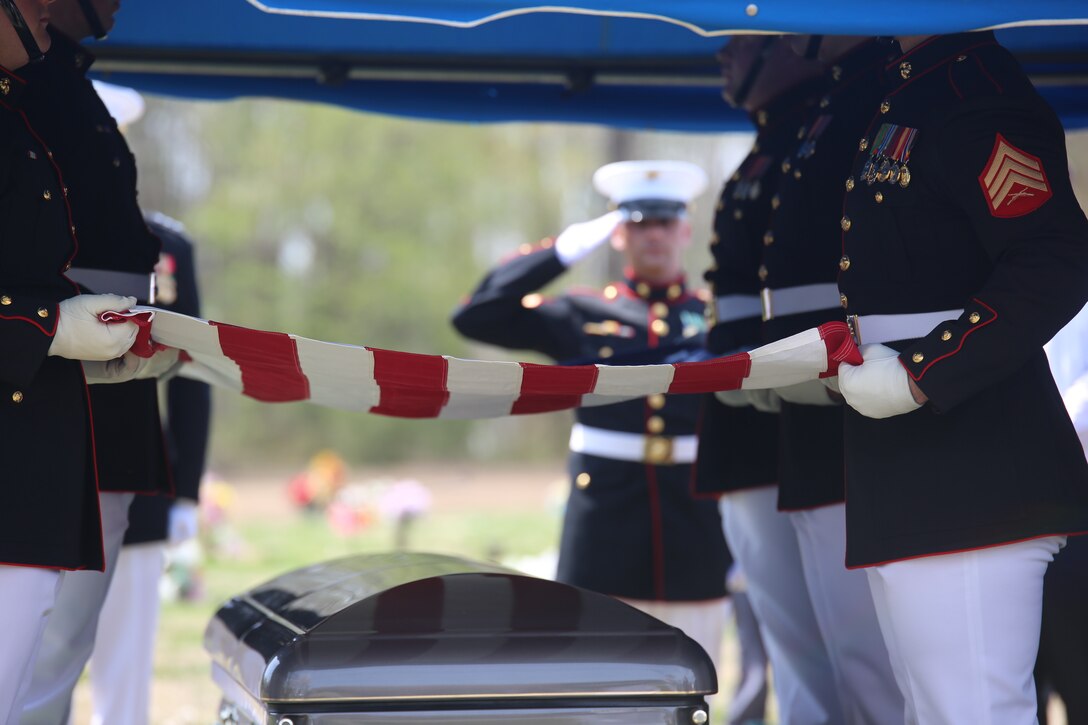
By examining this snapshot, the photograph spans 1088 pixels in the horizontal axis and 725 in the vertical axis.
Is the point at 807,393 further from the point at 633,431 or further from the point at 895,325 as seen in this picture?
the point at 633,431

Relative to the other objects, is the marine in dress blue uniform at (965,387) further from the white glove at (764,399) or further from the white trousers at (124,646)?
the white trousers at (124,646)

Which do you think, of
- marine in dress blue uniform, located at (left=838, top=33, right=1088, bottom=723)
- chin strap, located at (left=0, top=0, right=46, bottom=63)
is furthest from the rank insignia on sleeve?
chin strap, located at (left=0, top=0, right=46, bottom=63)

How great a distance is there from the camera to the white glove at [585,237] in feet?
12.1

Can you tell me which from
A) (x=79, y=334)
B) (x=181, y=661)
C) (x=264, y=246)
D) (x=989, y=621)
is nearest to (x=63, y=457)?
(x=79, y=334)

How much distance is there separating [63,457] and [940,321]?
1.43 metres

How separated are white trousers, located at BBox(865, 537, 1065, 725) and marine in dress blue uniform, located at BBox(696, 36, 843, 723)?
0.79 metres

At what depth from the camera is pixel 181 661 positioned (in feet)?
18.4

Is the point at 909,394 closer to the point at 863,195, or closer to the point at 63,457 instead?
the point at 863,195

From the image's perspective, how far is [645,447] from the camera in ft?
12.3

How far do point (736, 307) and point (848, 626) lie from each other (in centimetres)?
80

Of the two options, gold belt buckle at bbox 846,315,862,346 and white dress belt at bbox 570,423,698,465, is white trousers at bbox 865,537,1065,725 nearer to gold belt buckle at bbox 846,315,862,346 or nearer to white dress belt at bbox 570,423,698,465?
gold belt buckle at bbox 846,315,862,346

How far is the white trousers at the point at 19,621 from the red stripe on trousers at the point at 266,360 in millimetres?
473

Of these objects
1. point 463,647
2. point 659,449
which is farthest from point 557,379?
point 659,449

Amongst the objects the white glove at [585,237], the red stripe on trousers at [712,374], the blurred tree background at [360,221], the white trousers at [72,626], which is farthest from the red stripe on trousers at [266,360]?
the blurred tree background at [360,221]
